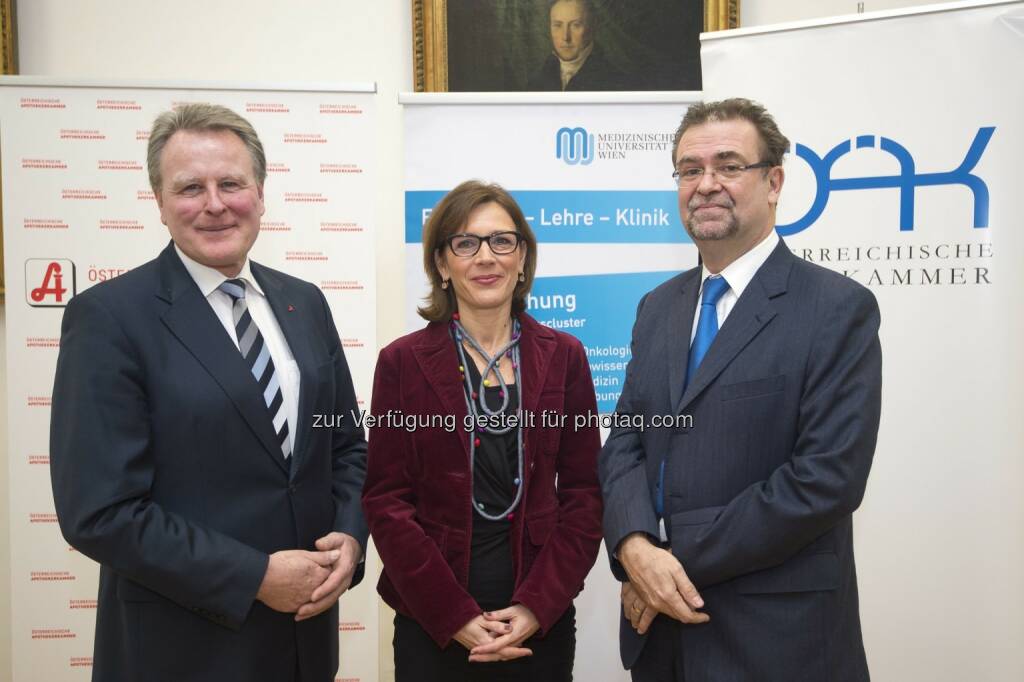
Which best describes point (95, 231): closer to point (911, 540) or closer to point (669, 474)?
point (669, 474)

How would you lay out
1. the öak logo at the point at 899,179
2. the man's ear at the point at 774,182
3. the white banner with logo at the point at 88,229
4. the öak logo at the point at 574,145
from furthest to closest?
the öak logo at the point at 574,145 < the white banner with logo at the point at 88,229 < the öak logo at the point at 899,179 < the man's ear at the point at 774,182

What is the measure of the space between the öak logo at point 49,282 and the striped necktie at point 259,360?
1770 millimetres

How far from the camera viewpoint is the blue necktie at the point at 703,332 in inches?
77.4

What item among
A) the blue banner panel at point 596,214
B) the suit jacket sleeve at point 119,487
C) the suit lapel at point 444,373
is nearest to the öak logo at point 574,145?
the blue banner panel at point 596,214

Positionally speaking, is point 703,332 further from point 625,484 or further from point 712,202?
point 625,484

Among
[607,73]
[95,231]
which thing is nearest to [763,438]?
[607,73]

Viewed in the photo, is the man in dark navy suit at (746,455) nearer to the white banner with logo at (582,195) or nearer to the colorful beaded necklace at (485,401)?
the colorful beaded necklace at (485,401)

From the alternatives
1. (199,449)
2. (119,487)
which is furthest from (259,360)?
(119,487)

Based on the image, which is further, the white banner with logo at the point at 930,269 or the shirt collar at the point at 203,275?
the white banner with logo at the point at 930,269

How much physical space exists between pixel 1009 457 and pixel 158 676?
296cm

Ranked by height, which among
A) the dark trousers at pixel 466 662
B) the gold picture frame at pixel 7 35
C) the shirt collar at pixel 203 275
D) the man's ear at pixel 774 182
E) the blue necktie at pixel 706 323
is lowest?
the dark trousers at pixel 466 662

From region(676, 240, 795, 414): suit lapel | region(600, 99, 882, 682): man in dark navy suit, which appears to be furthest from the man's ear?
region(676, 240, 795, 414): suit lapel

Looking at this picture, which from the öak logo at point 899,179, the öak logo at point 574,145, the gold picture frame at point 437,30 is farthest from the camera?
the gold picture frame at point 437,30

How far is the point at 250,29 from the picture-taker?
12.9ft
